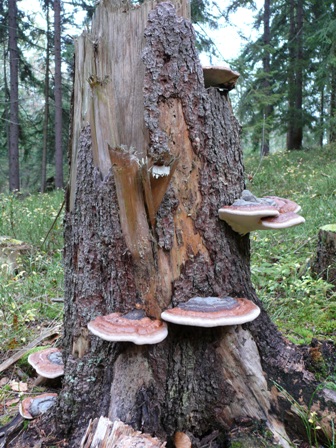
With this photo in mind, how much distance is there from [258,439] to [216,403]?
1.04ft

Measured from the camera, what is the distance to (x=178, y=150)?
2270 millimetres

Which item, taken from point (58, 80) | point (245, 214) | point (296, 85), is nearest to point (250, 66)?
point (296, 85)

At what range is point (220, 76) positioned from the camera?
254 centimetres

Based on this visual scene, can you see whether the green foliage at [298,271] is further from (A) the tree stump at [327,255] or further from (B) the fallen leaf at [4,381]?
(B) the fallen leaf at [4,381]

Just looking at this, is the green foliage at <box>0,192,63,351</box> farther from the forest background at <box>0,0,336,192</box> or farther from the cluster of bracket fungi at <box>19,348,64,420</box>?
the forest background at <box>0,0,336,192</box>

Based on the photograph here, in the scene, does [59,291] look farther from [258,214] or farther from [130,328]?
[258,214]

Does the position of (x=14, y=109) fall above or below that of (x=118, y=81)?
above

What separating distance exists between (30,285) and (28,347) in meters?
1.59

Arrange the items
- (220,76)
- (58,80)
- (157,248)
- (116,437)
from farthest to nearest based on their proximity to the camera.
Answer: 1. (58,80)
2. (220,76)
3. (157,248)
4. (116,437)

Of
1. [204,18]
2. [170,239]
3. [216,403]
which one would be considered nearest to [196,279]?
[170,239]

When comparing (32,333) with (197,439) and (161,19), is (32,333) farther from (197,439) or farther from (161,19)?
(161,19)

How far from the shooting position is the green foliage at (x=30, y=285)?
4066 millimetres

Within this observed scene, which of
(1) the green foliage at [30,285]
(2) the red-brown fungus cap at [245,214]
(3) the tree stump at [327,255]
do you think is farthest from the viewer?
(3) the tree stump at [327,255]

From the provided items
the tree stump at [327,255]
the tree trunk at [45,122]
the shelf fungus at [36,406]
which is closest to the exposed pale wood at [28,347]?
the shelf fungus at [36,406]
